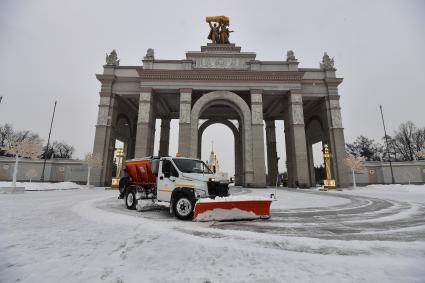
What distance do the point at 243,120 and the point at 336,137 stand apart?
473 inches

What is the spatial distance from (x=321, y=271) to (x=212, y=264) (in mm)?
1567

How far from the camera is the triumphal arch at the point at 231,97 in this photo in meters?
25.5

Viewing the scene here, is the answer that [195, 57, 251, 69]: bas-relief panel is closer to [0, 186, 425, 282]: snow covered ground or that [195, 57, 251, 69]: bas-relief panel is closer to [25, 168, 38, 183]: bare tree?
[0, 186, 425, 282]: snow covered ground

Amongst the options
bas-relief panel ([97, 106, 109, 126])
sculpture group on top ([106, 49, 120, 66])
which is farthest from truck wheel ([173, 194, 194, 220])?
sculpture group on top ([106, 49, 120, 66])

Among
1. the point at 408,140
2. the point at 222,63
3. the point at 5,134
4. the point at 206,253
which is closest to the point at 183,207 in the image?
the point at 206,253

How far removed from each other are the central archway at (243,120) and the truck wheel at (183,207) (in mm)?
17682

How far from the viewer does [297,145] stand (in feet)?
84.7

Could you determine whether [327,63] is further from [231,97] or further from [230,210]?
[230,210]

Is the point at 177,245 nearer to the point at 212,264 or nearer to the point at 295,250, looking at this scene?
the point at 212,264

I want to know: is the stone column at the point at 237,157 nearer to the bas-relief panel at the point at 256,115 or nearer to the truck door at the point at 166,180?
the bas-relief panel at the point at 256,115

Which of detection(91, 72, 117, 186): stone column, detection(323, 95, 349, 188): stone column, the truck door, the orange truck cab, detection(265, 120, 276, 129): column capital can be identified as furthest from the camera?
detection(265, 120, 276, 129): column capital

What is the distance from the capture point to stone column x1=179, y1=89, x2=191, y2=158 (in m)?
25.1

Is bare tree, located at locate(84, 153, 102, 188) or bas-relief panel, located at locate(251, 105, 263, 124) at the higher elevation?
bas-relief panel, located at locate(251, 105, 263, 124)

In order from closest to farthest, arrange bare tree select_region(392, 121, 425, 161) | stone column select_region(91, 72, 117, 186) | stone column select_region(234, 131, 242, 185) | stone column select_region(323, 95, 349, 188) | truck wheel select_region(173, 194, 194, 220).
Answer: truck wheel select_region(173, 194, 194, 220) → stone column select_region(323, 95, 349, 188) → stone column select_region(91, 72, 117, 186) → stone column select_region(234, 131, 242, 185) → bare tree select_region(392, 121, 425, 161)
